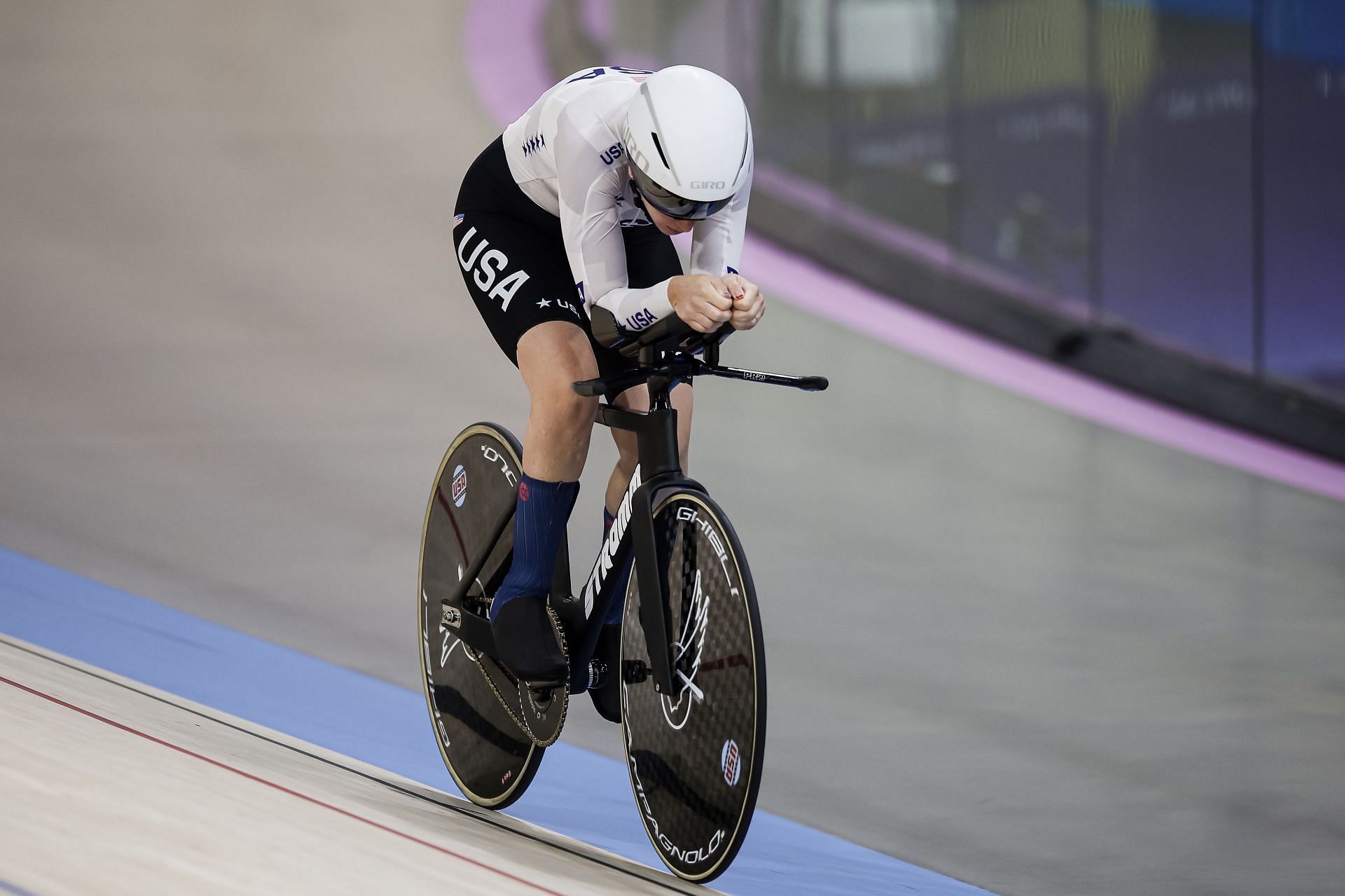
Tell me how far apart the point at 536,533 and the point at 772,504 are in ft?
8.01

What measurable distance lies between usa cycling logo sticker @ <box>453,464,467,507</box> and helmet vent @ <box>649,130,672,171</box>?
38.0 inches

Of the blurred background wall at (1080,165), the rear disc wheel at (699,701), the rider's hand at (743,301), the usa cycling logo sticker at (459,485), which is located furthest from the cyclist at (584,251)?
the blurred background wall at (1080,165)

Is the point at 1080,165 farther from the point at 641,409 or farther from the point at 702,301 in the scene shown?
the point at 702,301

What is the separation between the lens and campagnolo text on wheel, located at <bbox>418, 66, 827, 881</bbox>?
1963 millimetres

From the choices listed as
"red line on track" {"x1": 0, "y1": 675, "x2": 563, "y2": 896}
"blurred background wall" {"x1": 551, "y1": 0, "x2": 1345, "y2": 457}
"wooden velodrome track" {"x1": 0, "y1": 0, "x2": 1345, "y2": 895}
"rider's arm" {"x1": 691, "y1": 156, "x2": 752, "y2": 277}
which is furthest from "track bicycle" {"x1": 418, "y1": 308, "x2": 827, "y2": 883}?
"blurred background wall" {"x1": 551, "y1": 0, "x2": 1345, "y2": 457}

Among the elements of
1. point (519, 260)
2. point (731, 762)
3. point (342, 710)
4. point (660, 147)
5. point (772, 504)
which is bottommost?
point (772, 504)

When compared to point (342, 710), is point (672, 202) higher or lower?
higher

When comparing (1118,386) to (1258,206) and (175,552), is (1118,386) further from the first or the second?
(175,552)

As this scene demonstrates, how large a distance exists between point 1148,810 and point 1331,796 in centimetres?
41

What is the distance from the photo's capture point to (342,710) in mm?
3145

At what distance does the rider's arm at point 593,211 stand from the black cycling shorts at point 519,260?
0.21 meters

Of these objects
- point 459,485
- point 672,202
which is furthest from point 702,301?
point 459,485

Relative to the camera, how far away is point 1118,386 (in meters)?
6.86

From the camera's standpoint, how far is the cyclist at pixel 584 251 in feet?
6.38
